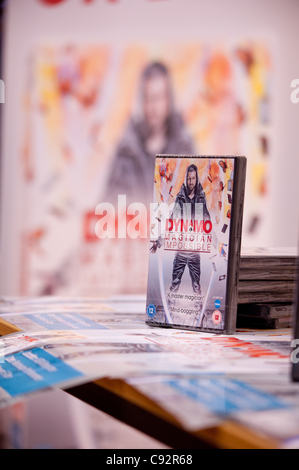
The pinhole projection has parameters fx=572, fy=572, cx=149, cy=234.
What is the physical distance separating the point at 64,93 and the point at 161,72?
2.26 feet

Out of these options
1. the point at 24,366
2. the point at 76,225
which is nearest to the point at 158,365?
the point at 24,366

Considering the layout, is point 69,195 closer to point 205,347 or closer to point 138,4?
point 138,4

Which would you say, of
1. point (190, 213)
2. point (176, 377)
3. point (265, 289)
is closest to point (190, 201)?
point (190, 213)

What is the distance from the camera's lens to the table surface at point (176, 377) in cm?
57

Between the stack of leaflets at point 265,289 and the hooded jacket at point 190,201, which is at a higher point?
the hooded jacket at point 190,201

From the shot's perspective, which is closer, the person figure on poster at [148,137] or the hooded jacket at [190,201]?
the hooded jacket at [190,201]

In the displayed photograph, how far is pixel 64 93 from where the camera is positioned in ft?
12.9

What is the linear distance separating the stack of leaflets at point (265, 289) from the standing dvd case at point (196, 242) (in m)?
0.09

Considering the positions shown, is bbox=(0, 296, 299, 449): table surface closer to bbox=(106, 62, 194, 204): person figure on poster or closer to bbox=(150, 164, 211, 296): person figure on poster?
bbox=(150, 164, 211, 296): person figure on poster

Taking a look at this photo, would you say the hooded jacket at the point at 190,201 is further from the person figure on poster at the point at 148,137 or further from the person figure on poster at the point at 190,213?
the person figure on poster at the point at 148,137

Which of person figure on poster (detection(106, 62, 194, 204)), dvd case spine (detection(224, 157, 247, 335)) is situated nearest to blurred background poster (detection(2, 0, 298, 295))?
person figure on poster (detection(106, 62, 194, 204))

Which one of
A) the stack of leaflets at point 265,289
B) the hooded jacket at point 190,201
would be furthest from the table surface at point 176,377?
the hooded jacket at point 190,201

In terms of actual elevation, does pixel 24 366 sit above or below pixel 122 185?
below

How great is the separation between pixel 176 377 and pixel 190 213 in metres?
0.41
